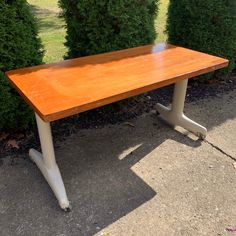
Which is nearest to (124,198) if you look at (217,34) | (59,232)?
(59,232)

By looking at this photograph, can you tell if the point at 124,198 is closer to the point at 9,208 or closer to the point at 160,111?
the point at 9,208

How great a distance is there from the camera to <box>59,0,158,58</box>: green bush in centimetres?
328

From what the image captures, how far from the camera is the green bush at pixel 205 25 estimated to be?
4.23 m

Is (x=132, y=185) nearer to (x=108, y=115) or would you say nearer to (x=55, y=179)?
(x=55, y=179)

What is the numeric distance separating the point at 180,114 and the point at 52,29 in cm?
525

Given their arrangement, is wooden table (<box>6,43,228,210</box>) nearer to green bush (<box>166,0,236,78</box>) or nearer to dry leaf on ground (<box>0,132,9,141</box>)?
dry leaf on ground (<box>0,132,9,141</box>)

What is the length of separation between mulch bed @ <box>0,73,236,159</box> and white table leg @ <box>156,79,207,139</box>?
39 centimetres

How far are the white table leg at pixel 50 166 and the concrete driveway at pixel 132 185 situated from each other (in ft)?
0.29

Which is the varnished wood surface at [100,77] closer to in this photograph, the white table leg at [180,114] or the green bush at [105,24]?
the green bush at [105,24]

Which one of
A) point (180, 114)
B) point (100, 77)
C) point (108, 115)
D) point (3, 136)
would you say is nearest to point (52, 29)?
point (108, 115)

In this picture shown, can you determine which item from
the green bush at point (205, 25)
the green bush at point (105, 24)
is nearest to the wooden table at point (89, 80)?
the green bush at point (105, 24)

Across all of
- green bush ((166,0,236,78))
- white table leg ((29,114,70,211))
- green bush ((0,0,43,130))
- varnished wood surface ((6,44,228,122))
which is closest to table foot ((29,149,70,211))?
white table leg ((29,114,70,211))

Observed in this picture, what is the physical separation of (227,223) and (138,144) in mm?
1211

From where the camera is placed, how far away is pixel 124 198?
263cm
